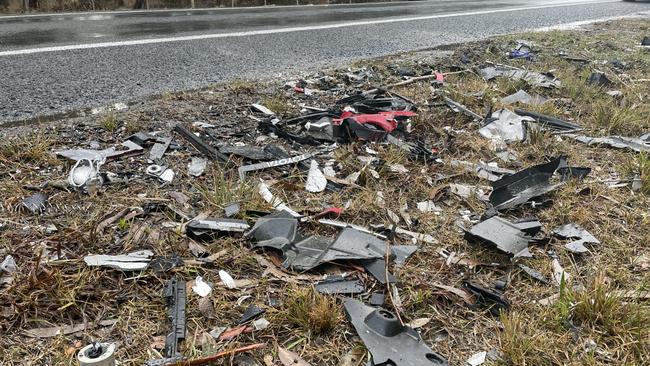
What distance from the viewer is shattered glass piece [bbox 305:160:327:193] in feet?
7.83

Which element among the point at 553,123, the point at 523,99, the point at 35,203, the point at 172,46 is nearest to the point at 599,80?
the point at 523,99

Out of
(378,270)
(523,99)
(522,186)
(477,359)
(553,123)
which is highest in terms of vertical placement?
(523,99)

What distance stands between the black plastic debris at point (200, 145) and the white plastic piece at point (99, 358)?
1.43m

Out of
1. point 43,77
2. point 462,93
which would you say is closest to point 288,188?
point 462,93

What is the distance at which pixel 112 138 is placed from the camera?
2705 millimetres

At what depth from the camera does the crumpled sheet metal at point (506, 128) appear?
10.3 ft

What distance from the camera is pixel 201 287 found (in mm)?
1647

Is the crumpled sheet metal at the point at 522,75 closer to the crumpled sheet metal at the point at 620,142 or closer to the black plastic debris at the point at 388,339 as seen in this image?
the crumpled sheet metal at the point at 620,142

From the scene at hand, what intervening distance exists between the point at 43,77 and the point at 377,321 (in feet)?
11.6

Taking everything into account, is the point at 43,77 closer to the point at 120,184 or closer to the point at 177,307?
the point at 120,184

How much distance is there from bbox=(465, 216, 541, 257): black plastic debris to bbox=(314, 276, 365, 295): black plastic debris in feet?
2.01

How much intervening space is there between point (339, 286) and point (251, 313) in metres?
0.34

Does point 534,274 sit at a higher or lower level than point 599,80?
lower

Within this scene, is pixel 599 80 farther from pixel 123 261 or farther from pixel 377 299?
pixel 123 261
